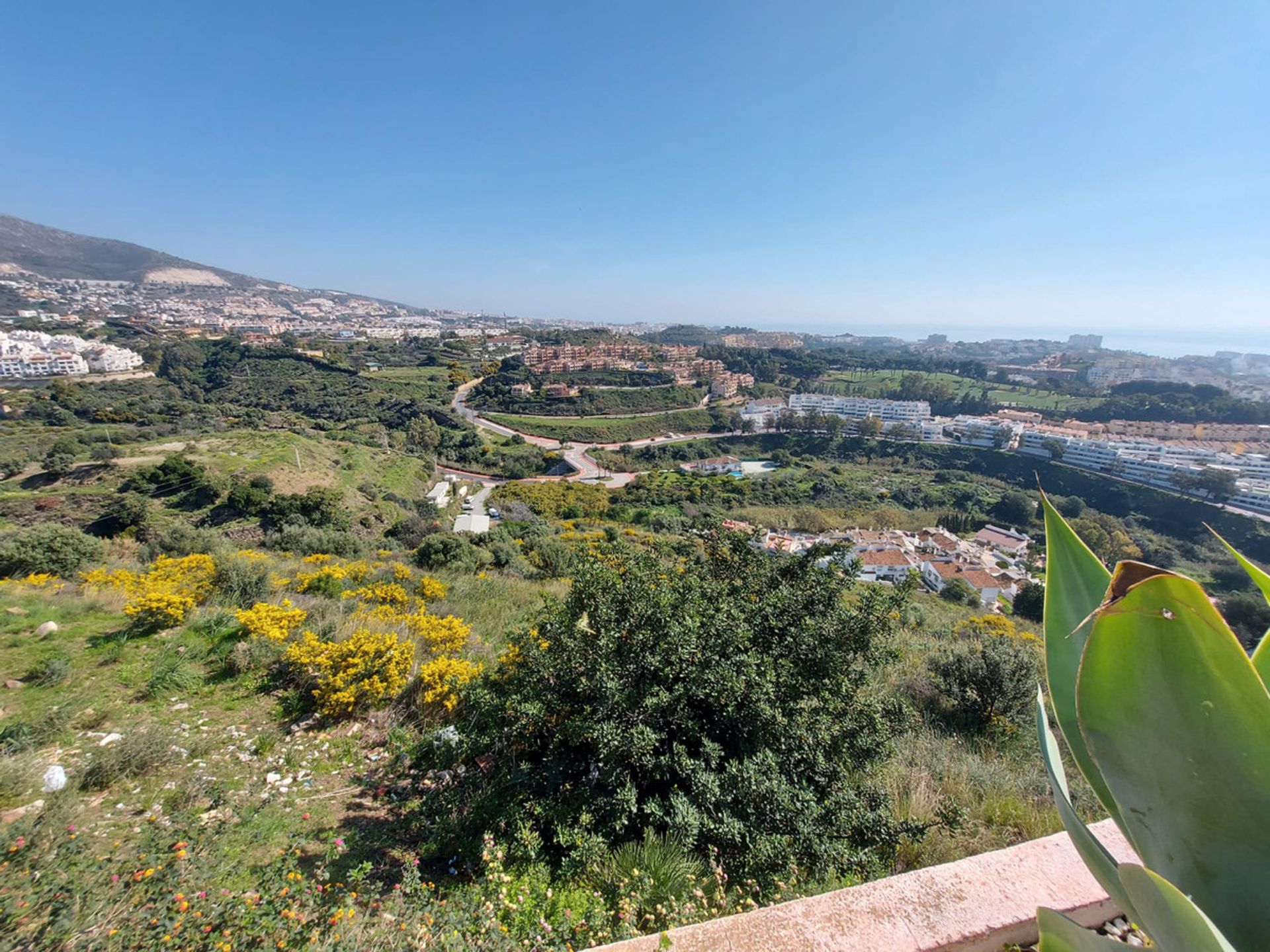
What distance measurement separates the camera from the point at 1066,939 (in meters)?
0.76

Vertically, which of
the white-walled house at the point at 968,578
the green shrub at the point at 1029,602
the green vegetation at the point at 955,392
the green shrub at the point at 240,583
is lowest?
the white-walled house at the point at 968,578

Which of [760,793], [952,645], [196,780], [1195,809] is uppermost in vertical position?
[1195,809]

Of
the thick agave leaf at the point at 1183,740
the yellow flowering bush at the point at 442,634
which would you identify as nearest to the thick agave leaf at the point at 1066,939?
the thick agave leaf at the point at 1183,740

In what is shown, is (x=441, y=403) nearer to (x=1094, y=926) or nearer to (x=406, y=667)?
(x=406, y=667)

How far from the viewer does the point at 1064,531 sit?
101cm

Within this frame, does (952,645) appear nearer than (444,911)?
No

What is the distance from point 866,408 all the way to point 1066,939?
68.3 meters

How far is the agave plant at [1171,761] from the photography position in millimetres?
662

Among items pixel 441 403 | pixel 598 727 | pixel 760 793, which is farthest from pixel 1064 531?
pixel 441 403

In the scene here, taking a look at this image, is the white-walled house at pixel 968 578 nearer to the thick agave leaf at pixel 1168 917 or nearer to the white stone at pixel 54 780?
the thick agave leaf at pixel 1168 917

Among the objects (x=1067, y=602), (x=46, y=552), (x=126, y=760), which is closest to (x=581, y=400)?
(x=46, y=552)

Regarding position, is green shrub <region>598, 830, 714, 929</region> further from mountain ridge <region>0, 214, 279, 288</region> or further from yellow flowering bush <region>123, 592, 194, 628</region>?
mountain ridge <region>0, 214, 279, 288</region>

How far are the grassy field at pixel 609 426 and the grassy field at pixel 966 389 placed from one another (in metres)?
27.7

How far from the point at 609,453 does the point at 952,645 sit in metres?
38.7
